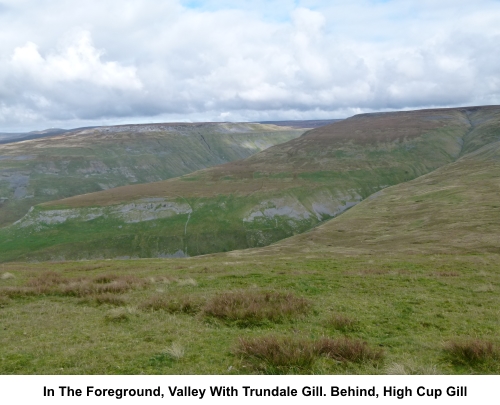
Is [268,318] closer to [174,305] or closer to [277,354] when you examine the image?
[174,305]

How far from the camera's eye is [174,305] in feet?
53.8

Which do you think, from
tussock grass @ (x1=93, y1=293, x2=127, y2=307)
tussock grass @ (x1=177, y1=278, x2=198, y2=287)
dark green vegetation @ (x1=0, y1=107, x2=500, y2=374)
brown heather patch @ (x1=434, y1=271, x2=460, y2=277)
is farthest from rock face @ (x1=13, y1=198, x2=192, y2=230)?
tussock grass @ (x1=93, y1=293, x2=127, y2=307)

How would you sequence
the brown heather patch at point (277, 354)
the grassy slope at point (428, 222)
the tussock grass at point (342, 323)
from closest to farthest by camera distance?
the brown heather patch at point (277, 354) < the tussock grass at point (342, 323) < the grassy slope at point (428, 222)

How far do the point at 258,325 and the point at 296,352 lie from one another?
15.0ft

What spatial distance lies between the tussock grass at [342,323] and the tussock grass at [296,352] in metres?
2.73

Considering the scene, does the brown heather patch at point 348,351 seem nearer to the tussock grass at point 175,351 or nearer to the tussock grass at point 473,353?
the tussock grass at point 473,353

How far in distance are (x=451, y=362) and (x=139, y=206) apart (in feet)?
469

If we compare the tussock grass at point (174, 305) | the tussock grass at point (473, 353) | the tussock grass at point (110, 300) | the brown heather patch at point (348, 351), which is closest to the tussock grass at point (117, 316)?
the tussock grass at point (174, 305)

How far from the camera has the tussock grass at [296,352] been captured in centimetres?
950

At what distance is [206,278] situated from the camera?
24.9m

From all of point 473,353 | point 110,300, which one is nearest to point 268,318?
point 473,353

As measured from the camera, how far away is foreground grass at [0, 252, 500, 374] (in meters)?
9.92

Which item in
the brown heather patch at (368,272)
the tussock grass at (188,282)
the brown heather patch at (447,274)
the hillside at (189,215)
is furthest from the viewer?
the hillside at (189,215)
